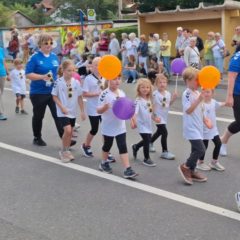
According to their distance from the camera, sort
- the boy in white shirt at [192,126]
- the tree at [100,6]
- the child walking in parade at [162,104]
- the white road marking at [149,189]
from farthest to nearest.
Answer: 1. the tree at [100,6]
2. the child walking in parade at [162,104]
3. the boy in white shirt at [192,126]
4. the white road marking at [149,189]

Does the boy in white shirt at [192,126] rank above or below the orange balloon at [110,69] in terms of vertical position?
below

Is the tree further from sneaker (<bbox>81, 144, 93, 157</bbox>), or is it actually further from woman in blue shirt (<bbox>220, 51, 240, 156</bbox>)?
woman in blue shirt (<bbox>220, 51, 240, 156</bbox>)

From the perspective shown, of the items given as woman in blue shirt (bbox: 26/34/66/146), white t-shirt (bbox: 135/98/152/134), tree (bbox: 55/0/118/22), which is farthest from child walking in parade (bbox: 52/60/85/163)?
tree (bbox: 55/0/118/22)

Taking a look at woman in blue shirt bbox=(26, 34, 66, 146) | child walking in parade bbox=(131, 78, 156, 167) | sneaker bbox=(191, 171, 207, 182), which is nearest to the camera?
sneaker bbox=(191, 171, 207, 182)

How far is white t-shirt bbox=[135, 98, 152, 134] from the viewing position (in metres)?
7.06

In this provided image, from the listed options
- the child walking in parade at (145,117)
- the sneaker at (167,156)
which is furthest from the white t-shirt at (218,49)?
the child walking in parade at (145,117)

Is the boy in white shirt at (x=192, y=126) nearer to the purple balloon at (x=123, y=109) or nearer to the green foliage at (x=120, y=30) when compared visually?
the purple balloon at (x=123, y=109)

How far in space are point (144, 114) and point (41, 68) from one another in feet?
6.21

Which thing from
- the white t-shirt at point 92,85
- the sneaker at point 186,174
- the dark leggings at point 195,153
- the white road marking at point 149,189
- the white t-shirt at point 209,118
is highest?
the white t-shirt at point 92,85

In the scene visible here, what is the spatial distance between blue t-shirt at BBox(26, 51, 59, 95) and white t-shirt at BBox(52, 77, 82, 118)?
0.69m

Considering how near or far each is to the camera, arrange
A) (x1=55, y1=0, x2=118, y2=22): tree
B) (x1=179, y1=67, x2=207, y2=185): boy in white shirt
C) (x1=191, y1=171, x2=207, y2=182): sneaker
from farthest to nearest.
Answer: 1. (x1=55, y1=0, x2=118, y2=22): tree
2. (x1=191, y1=171, x2=207, y2=182): sneaker
3. (x1=179, y1=67, x2=207, y2=185): boy in white shirt

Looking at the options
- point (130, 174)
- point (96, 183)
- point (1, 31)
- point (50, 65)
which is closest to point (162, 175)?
point (130, 174)

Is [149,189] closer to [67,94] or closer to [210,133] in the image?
[210,133]

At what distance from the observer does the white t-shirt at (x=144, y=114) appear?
278 inches
